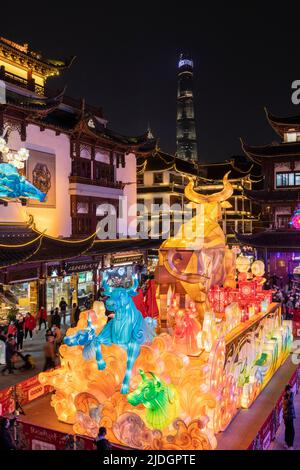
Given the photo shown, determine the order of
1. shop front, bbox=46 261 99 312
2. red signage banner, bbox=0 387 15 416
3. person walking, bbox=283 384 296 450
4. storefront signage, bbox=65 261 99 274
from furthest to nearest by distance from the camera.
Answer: storefront signage, bbox=65 261 99 274
shop front, bbox=46 261 99 312
red signage banner, bbox=0 387 15 416
person walking, bbox=283 384 296 450

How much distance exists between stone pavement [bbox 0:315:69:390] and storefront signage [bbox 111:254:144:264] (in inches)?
288

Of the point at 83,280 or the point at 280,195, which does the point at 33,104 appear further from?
the point at 280,195

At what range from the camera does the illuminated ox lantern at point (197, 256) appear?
9.08 metres

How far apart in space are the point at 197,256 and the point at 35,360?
23.7 ft

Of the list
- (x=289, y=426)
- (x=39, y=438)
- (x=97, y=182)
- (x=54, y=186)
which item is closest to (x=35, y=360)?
(x=39, y=438)

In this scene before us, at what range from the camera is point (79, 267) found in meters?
22.0

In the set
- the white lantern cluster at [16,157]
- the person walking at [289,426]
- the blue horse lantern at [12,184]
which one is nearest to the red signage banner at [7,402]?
the person walking at [289,426]

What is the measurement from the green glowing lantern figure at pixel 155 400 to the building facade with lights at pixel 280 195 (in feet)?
77.1

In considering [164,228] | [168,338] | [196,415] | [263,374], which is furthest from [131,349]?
[164,228]

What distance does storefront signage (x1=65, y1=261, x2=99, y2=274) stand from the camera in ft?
69.3

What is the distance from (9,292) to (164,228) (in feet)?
76.4

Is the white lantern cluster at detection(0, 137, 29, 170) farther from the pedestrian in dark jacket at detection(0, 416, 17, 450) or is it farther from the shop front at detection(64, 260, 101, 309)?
the pedestrian in dark jacket at detection(0, 416, 17, 450)
